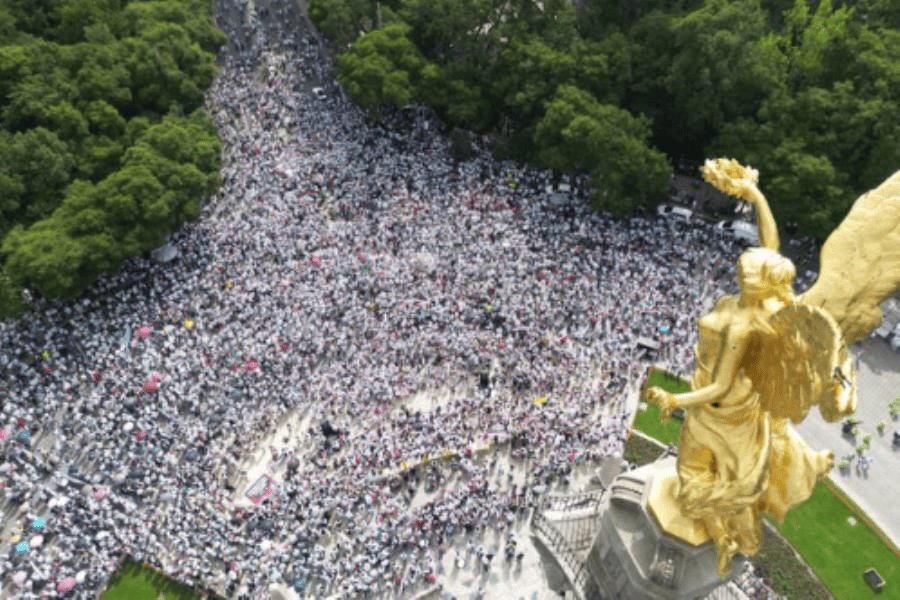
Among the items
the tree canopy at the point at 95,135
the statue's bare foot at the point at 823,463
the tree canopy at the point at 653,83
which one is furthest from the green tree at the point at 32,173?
the statue's bare foot at the point at 823,463

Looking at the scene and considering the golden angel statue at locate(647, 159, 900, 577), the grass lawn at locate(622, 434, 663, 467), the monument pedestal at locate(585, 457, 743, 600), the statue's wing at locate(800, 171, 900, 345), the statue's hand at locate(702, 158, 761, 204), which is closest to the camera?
the golden angel statue at locate(647, 159, 900, 577)

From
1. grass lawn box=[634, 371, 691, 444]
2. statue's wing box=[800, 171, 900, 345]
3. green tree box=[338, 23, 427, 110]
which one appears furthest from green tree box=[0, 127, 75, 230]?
statue's wing box=[800, 171, 900, 345]

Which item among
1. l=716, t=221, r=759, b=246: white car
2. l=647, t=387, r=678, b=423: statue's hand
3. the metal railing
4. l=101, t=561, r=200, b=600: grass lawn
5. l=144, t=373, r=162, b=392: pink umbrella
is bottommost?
l=101, t=561, r=200, b=600: grass lawn

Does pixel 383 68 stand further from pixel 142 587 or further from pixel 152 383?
pixel 142 587

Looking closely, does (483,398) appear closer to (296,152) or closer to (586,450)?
(586,450)

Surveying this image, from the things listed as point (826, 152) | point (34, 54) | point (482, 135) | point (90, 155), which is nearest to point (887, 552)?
point (826, 152)

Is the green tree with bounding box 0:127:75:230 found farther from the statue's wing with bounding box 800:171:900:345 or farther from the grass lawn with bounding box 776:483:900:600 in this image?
the grass lawn with bounding box 776:483:900:600

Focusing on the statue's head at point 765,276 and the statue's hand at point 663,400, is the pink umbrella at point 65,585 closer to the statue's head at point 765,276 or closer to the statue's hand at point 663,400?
the statue's hand at point 663,400
